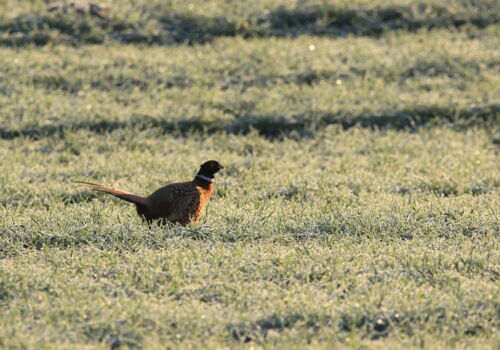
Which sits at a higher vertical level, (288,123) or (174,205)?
(174,205)

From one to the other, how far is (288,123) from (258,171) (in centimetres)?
213

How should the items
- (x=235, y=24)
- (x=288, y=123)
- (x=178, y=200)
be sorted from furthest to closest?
(x=235, y=24) < (x=288, y=123) < (x=178, y=200)

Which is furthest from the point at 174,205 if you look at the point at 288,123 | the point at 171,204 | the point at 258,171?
the point at 288,123

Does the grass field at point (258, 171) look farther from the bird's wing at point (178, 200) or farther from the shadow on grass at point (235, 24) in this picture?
the bird's wing at point (178, 200)

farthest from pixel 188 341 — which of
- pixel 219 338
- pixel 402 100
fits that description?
pixel 402 100

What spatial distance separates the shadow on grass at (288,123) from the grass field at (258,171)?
0.10ft

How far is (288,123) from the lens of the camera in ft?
36.2

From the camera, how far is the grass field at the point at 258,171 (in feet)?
15.3

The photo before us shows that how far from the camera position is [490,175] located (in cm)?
870

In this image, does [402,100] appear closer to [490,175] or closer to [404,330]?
[490,175]

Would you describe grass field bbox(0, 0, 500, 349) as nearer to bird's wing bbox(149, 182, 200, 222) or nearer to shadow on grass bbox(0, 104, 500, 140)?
shadow on grass bbox(0, 104, 500, 140)

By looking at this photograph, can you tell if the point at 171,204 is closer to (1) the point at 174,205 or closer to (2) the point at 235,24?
(1) the point at 174,205

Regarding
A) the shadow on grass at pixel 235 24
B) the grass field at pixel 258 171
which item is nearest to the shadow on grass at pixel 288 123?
the grass field at pixel 258 171

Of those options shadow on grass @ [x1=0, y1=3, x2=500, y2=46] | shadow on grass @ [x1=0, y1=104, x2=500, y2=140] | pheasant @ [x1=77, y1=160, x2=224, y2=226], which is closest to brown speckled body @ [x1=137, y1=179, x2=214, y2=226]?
pheasant @ [x1=77, y1=160, x2=224, y2=226]
